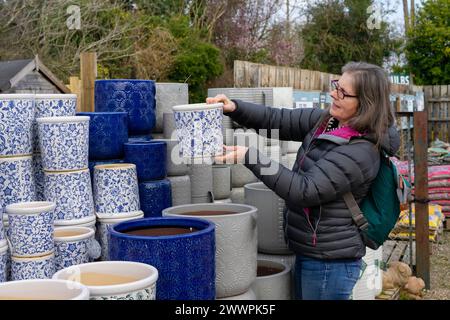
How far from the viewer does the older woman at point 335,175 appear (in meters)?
2.17

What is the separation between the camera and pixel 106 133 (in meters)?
2.84

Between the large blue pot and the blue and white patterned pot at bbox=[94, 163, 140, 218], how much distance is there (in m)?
0.74

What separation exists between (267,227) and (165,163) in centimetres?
65

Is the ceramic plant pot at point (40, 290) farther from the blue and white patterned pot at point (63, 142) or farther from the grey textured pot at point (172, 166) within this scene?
the grey textured pot at point (172, 166)

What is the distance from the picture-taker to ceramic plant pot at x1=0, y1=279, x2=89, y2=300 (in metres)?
1.60

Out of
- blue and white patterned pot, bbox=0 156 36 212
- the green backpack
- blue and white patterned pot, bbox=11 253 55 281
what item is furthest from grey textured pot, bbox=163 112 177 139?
the green backpack

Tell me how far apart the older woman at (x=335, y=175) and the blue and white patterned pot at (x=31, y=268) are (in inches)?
31.3

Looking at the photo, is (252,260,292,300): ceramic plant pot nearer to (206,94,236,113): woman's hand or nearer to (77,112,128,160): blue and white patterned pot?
(206,94,236,113): woman's hand

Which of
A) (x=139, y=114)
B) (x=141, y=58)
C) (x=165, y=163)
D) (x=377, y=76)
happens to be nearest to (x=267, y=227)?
(x=165, y=163)

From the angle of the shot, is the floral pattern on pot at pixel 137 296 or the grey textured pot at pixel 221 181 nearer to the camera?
the floral pattern on pot at pixel 137 296

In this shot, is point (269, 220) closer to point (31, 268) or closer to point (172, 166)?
point (172, 166)

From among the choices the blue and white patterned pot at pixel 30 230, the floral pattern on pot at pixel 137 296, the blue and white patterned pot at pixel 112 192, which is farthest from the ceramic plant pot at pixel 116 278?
the blue and white patterned pot at pixel 112 192

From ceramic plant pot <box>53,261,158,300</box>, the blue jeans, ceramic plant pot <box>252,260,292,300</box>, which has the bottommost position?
ceramic plant pot <box>252,260,292,300</box>
